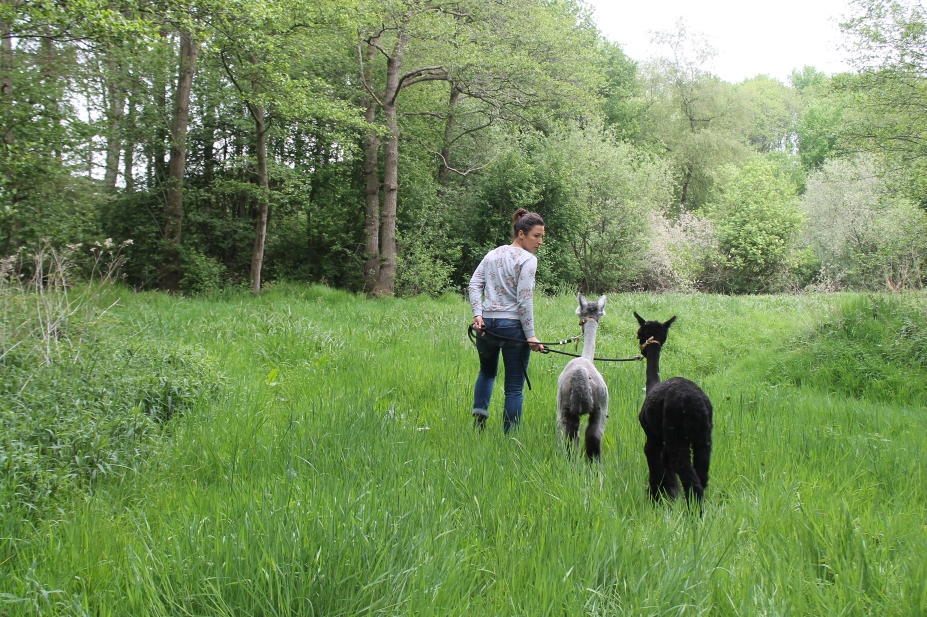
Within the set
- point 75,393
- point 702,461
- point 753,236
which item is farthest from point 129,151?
point 753,236

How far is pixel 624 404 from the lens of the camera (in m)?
6.52

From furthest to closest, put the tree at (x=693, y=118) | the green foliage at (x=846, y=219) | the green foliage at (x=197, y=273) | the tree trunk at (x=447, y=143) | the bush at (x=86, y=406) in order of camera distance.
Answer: the tree at (x=693, y=118) < the green foliage at (x=846, y=219) < the tree trunk at (x=447, y=143) < the green foliage at (x=197, y=273) < the bush at (x=86, y=406)

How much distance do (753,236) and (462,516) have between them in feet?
104

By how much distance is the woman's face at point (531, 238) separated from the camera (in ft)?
17.5

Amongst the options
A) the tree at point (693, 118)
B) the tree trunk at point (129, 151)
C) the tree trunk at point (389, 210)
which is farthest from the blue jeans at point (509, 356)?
the tree at point (693, 118)

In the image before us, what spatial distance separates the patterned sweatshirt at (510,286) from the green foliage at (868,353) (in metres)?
5.21

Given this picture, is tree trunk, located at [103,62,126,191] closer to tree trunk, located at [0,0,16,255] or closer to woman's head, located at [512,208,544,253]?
tree trunk, located at [0,0,16,255]

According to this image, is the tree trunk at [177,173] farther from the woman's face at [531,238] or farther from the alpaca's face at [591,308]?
the alpaca's face at [591,308]

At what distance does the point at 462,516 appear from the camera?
337cm

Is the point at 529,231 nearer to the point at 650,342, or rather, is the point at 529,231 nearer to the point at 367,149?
the point at 650,342

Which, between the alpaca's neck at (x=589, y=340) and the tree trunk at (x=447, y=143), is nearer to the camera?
the alpaca's neck at (x=589, y=340)

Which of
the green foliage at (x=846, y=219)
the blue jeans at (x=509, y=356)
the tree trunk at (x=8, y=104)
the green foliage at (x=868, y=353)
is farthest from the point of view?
the green foliage at (x=846, y=219)

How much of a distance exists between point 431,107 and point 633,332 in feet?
48.9

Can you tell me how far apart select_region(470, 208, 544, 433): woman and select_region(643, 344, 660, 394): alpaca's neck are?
3.28 feet
